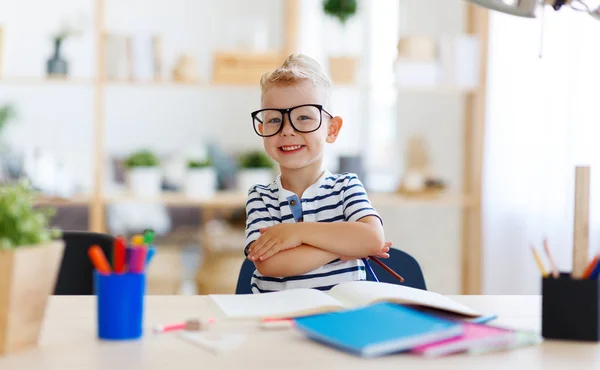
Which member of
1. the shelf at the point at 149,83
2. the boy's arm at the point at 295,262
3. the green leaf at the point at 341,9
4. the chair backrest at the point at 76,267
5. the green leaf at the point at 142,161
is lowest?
the chair backrest at the point at 76,267

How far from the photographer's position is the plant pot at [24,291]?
40.2 inches

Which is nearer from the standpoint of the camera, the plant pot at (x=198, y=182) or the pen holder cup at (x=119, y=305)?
the pen holder cup at (x=119, y=305)

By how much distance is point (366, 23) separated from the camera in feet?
15.9

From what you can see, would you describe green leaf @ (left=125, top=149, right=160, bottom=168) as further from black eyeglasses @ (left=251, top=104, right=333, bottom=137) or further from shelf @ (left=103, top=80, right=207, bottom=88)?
black eyeglasses @ (left=251, top=104, right=333, bottom=137)

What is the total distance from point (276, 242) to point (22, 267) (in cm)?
60

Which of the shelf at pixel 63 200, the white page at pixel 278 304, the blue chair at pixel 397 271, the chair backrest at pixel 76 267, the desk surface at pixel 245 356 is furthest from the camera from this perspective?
the shelf at pixel 63 200

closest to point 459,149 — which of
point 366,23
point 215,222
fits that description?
point 366,23

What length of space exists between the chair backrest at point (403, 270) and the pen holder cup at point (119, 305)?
743 mm

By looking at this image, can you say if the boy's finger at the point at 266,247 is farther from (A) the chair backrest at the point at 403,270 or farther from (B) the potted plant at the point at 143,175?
(B) the potted plant at the point at 143,175

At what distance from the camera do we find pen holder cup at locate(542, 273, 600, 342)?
117 cm

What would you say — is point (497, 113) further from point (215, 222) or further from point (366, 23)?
point (215, 222)

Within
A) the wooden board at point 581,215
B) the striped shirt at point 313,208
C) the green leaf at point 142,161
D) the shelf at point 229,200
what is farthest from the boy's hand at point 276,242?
the green leaf at point 142,161

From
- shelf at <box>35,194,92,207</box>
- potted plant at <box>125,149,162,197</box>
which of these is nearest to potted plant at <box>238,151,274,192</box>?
potted plant at <box>125,149,162,197</box>

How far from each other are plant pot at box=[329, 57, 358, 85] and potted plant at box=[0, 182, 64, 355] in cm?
277
